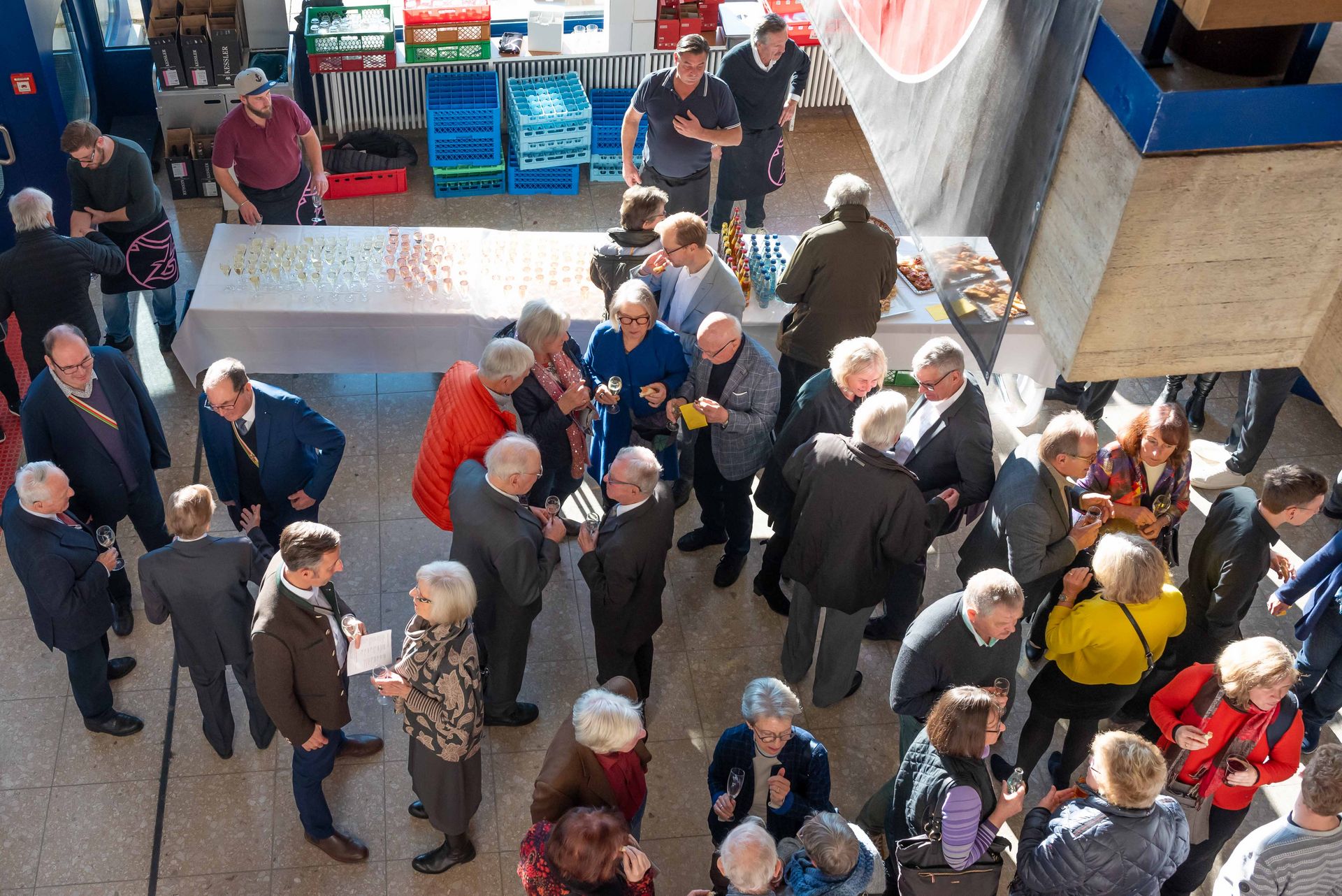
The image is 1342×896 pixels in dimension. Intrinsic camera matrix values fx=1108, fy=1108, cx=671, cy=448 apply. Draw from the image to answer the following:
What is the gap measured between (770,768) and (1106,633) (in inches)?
50.8

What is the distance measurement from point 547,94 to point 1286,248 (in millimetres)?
7409

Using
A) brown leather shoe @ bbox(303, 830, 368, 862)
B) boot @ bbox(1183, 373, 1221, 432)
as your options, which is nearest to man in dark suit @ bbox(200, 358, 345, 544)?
brown leather shoe @ bbox(303, 830, 368, 862)

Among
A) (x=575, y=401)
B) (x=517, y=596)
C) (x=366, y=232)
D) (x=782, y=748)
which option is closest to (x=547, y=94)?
(x=366, y=232)

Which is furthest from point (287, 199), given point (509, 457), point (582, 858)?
point (582, 858)

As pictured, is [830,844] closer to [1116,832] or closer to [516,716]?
[1116,832]

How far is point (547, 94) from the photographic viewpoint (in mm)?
7980

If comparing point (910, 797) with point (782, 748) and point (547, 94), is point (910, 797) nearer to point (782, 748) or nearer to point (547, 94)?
point (782, 748)

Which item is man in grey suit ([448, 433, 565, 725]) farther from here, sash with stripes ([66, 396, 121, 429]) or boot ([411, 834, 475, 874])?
sash with stripes ([66, 396, 121, 429])

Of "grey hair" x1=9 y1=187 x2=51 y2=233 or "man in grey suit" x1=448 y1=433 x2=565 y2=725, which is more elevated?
"grey hair" x1=9 y1=187 x2=51 y2=233

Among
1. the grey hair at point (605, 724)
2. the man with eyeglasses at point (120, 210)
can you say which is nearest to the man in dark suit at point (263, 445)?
the man with eyeglasses at point (120, 210)

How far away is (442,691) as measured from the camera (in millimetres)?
3652

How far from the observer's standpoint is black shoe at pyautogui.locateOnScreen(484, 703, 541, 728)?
4789 mm

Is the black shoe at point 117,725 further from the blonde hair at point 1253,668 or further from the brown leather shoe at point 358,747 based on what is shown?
the blonde hair at point 1253,668

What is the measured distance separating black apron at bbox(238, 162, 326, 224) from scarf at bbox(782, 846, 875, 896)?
492 centimetres
